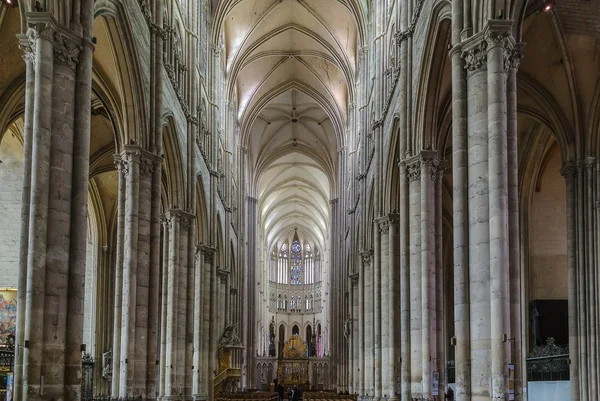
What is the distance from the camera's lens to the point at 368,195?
3650cm

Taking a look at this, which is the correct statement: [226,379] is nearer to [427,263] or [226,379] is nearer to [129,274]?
[129,274]

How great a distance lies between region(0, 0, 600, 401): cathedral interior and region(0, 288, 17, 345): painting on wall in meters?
0.13

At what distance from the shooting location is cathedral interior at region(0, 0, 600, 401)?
588 inches

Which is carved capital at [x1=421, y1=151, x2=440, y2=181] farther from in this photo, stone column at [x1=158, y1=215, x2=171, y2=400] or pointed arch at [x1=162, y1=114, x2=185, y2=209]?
stone column at [x1=158, y1=215, x2=171, y2=400]

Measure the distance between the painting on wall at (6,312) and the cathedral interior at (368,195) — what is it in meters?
0.13

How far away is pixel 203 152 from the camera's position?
116 feet

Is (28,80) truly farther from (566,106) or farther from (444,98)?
(566,106)

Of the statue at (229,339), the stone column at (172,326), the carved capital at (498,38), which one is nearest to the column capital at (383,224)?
the stone column at (172,326)

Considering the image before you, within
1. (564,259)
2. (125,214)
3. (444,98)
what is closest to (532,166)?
(564,259)

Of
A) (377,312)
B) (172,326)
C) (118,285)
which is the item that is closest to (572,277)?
(377,312)

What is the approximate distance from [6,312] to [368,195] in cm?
1780

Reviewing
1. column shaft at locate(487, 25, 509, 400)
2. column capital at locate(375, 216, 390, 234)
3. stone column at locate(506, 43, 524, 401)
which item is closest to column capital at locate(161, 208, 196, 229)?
column capital at locate(375, 216, 390, 234)

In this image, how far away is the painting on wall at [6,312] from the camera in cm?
3256

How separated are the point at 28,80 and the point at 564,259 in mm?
23786
